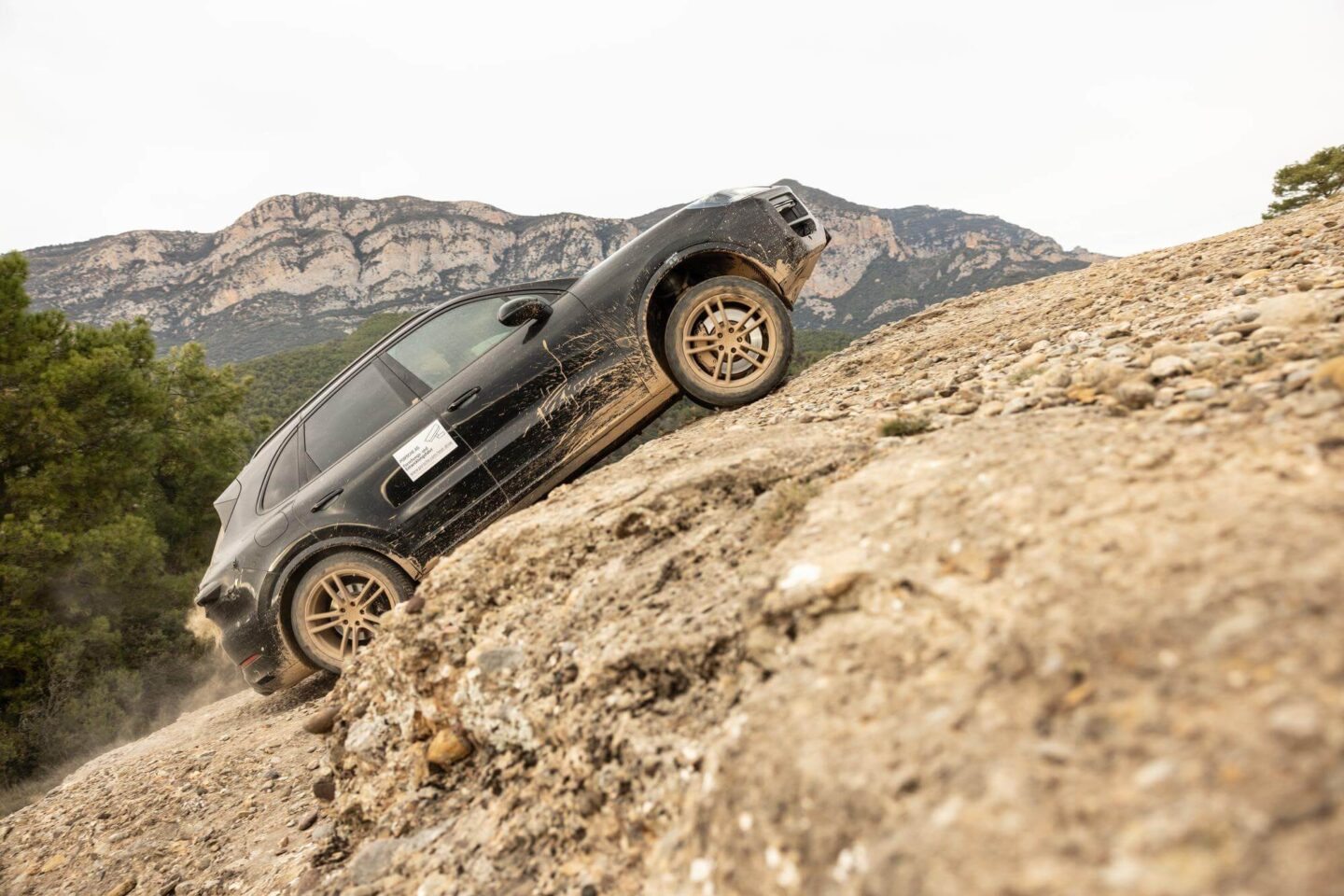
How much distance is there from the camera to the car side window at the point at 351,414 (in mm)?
4148

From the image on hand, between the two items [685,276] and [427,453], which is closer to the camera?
[427,453]

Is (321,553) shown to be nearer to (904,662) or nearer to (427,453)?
(427,453)

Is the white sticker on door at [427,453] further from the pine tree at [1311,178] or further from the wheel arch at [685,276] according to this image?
the pine tree at [1311,178]

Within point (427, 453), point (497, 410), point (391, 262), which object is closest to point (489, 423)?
point (497, 410)

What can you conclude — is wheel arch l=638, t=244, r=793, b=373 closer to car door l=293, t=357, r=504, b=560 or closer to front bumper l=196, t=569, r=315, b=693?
car door l=293, t=357, r=504, b=560

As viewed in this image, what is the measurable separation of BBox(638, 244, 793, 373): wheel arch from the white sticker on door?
1.37 meters

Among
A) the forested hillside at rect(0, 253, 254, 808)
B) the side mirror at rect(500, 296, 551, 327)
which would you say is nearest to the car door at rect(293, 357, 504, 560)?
the side mirror at rect(500, 296, 551, 327)

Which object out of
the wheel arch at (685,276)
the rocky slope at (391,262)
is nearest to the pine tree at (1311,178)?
the wheel arch at (685,276)

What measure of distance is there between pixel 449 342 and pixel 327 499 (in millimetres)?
1241

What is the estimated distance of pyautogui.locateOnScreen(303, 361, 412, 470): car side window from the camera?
4.15 meters

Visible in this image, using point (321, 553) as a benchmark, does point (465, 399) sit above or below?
above

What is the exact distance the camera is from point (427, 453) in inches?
155

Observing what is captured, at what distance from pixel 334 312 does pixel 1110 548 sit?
96.9 meters

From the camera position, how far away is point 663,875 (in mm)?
A: 1478
